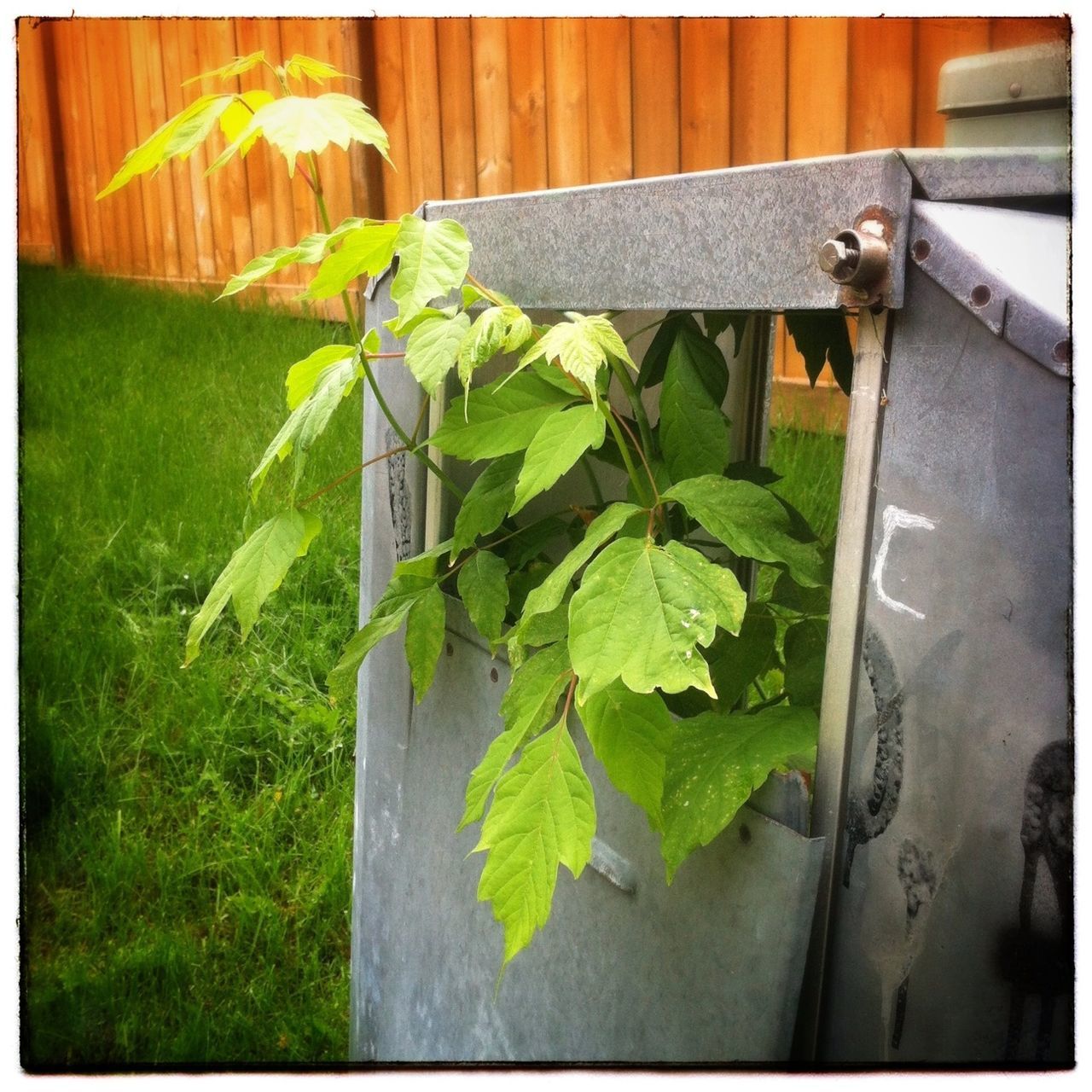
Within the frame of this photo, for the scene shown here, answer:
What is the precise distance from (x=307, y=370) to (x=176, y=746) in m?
1.82

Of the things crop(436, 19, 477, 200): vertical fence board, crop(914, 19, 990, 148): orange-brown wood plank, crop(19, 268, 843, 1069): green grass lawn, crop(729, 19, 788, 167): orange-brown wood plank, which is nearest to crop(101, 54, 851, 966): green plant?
crop(19, 268, 843, 1069): green grass lawn

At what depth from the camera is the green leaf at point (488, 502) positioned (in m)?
1.24

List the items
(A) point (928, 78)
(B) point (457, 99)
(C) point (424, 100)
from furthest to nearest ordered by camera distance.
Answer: (C) point (424, 100) → (B) point (457, 99) → (A) point (928, 78)

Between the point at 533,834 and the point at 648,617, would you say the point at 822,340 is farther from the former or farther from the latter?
the point at 533,834

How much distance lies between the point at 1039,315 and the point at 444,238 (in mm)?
530

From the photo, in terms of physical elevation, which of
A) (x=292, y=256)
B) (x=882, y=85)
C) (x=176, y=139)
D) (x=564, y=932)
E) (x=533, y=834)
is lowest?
(x=564, y=932)

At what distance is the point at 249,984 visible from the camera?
2.24 meters

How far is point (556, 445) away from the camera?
3.25 ft

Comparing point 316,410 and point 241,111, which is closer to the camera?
point 316,410

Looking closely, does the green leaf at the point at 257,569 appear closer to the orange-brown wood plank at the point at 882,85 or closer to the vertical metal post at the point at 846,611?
the vertical metal post at the point at 846,611

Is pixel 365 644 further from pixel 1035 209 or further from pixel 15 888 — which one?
pixel 1035 209

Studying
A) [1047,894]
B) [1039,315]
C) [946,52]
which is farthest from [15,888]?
[946,52]

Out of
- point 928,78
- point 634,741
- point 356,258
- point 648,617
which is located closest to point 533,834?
point 634,741

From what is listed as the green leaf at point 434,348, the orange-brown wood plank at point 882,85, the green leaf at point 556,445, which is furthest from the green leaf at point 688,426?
the orange-brown wood plank at point 882,85
